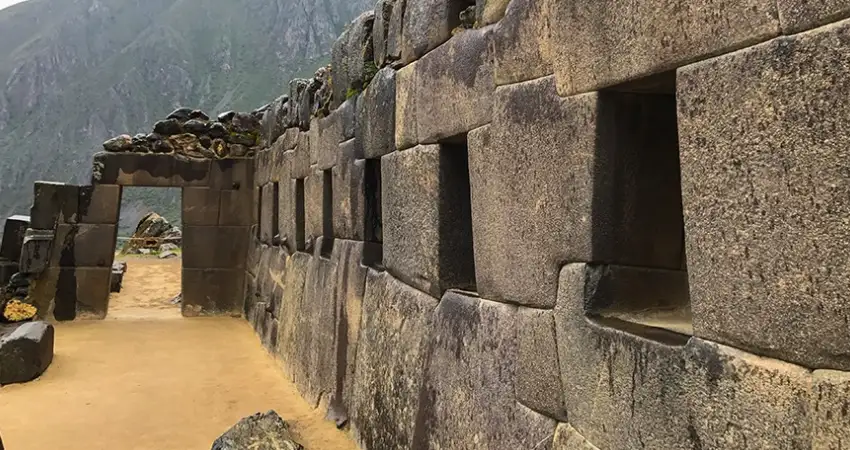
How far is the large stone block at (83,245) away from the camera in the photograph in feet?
35.3

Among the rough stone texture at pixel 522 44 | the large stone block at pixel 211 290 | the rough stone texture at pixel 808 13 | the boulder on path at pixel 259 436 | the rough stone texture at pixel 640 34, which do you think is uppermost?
the rough stone texture at pixel 522 44

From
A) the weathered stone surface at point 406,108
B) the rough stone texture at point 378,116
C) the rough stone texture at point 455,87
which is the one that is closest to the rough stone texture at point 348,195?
the rough stone texture at point 378,116

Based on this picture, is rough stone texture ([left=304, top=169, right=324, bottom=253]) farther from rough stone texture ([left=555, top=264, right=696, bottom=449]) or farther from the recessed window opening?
rough stone texture ([left=555, top=264, right=696, bottom=449])

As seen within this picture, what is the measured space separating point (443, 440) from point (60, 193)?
31.8ft

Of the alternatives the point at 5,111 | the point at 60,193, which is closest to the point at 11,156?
the point at 5,111

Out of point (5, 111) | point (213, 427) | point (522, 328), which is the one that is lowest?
point (213, 427)

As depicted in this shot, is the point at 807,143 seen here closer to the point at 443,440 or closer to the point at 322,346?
the point at 443,440

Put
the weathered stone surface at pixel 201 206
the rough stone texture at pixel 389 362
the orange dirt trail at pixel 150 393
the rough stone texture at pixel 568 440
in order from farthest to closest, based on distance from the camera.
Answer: the weathered stone surface at pixel 201 206
the orange dirt trail at pixel 150 393
the rough stone texture at pixel 389 362
the rough stone texture at pixel 568 440

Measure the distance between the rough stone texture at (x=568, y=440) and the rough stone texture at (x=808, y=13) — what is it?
3.94ft

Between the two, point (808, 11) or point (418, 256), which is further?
point (418, 256)

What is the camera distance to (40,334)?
7.51 m

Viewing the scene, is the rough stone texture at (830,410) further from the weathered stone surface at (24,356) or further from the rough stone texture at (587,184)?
the weathered stone surface at (24,356)

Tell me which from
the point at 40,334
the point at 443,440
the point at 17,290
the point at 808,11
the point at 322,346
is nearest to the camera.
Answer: the point at 808,11

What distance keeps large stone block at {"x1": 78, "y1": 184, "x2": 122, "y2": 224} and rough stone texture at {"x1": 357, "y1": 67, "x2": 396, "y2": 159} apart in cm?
767
